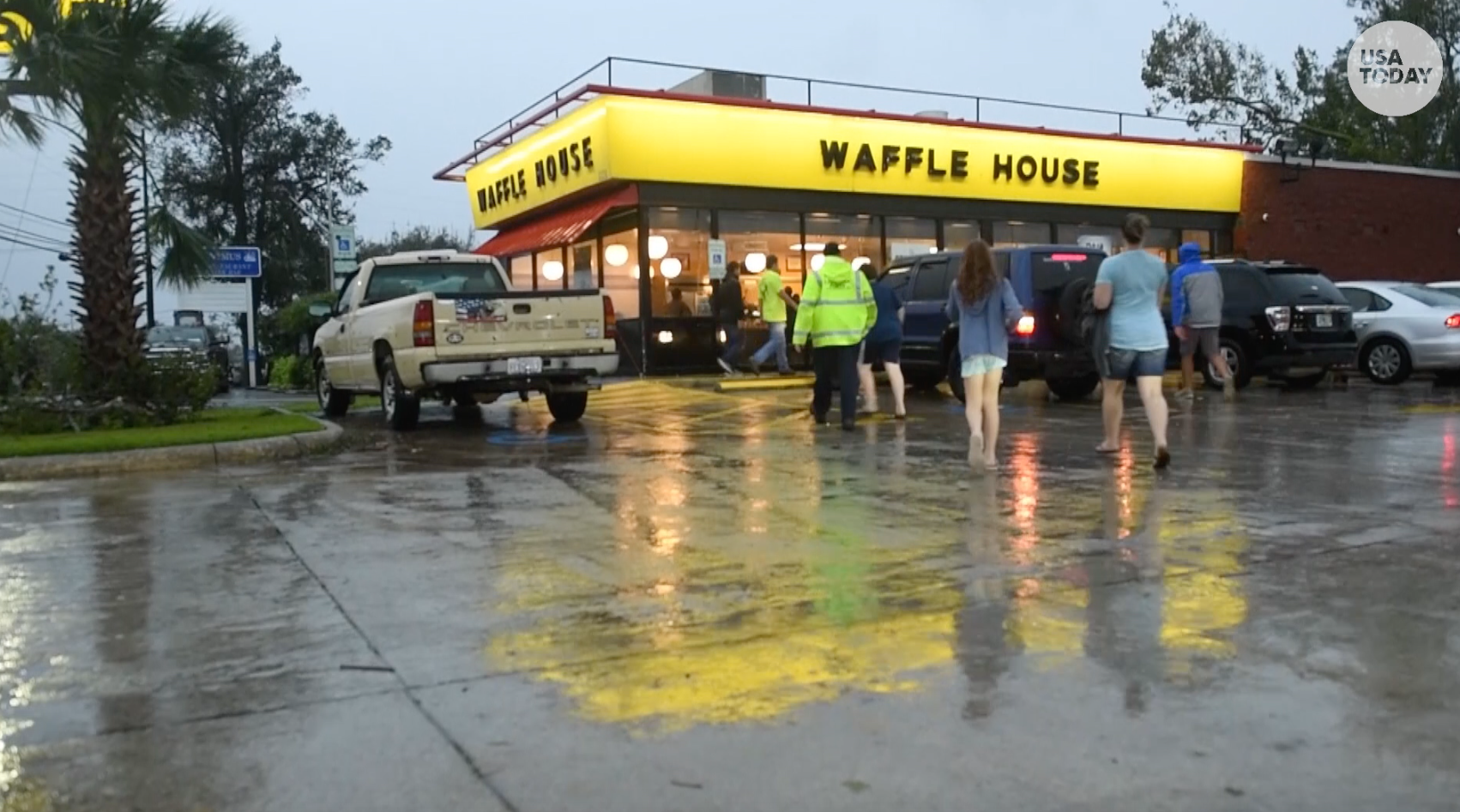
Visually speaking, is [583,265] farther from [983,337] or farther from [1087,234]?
[983,337]

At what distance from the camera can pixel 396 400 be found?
14.4 m

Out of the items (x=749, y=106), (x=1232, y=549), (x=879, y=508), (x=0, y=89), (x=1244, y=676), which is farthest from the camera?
(x=749, y=106)

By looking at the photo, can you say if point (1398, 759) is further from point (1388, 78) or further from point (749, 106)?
point (1388, 78)

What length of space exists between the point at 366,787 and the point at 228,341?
36331mm

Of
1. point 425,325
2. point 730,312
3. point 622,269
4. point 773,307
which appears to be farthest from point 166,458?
point 622,269

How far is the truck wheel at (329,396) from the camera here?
17328 mm

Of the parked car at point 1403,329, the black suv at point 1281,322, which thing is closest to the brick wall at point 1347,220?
the parked car at point 1403,329

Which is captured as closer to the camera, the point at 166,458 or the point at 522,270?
the point at 166,458

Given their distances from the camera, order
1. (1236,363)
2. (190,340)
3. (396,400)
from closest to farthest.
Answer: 1. (396,400)
2. (1236,363)
3. (190,340)

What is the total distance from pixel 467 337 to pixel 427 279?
2.50m

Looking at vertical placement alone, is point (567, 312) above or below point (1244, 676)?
above

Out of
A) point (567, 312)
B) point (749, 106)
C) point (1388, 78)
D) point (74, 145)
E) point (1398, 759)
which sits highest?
point (1388, 78)

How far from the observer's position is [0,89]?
43.8ft

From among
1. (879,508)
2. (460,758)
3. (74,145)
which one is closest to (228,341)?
(74,145)
